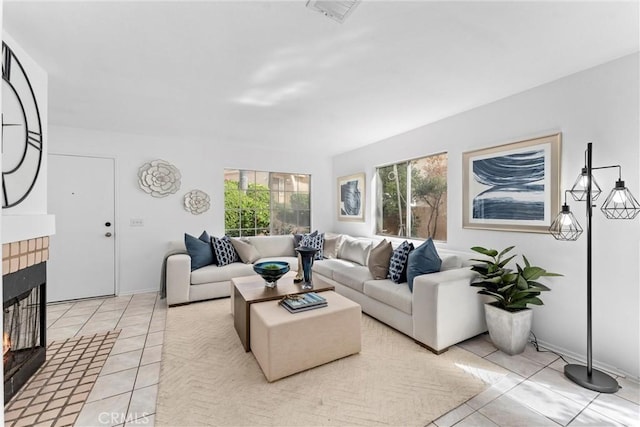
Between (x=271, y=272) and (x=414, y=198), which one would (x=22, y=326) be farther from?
(x=414, y=198)

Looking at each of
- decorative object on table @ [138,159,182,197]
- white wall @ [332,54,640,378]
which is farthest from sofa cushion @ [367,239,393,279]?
decorative object on table @ [138,159,182,197]

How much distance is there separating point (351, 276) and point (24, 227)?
2.88 metres

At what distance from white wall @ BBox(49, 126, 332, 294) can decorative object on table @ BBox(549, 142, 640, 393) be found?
4211 mm

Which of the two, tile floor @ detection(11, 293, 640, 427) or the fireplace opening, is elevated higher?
the fireplace opening

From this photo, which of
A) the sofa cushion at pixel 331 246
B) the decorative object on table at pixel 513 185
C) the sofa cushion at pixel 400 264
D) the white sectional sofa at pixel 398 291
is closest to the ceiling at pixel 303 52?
the decorative object on table at pixel 513 185

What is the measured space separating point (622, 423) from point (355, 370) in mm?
1605

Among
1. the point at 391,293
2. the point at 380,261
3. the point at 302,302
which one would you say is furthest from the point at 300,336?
the point at 380,261

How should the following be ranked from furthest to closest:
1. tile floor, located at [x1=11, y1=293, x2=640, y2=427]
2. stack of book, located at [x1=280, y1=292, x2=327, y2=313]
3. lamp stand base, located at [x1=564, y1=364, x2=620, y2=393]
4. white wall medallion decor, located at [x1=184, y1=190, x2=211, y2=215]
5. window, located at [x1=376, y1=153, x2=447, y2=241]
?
white wall medallion decor, located at [x1=184, y1=190, x2=211, y2=215] < window, located at [x1=376, y1=153, x2=447, y2=241] < stack of book, located at [x1=280, y1=292, x2=327, y2=313] < lamp stand base, located at [x1=564, y1=364, x2=620, y2=393] < tile floor, located at [x1=11, y1=293, x2=640, y2=427]

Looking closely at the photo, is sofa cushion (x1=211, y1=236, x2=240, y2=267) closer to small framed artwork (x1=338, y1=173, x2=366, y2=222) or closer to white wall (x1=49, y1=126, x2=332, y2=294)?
white wall (x1=49, y1=126, x2=332, y2=294)

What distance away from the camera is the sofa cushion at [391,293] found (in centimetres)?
277

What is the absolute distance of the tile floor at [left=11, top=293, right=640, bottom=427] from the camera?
180 cm

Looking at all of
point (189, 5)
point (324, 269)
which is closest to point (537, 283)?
point (324, 269)

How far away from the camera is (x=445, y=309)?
2520 millimetres

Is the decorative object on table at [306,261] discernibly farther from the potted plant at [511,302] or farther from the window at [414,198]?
the window at [414,198]
